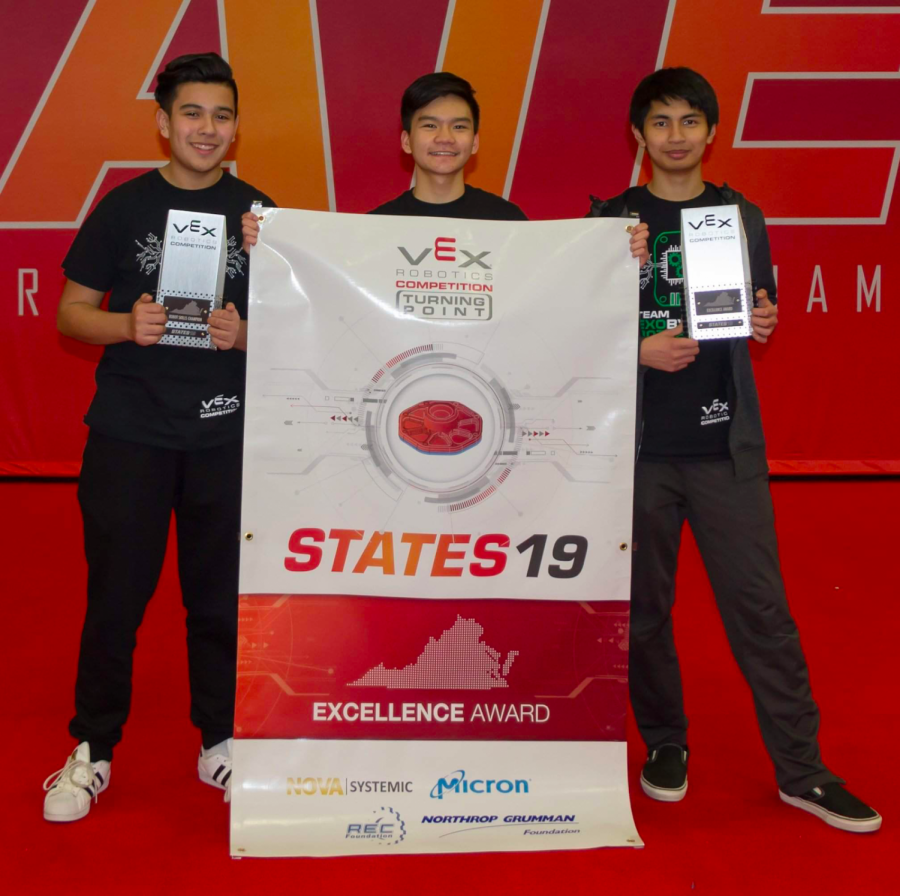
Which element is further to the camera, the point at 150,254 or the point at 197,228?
the point at 150,254

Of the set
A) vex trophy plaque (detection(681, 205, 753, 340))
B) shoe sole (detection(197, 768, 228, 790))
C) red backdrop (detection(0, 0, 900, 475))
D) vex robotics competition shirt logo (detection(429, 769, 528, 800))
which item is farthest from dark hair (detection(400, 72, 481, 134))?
red backdrop (detection(0, 0, 900, 475))

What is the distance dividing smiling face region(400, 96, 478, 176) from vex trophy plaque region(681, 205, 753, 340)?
1.85 ft

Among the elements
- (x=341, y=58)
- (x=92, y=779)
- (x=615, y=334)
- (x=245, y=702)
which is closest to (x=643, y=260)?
(x=615, y=334)

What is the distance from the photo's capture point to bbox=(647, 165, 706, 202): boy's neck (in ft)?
7.31

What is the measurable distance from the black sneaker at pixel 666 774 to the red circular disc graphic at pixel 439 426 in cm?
92

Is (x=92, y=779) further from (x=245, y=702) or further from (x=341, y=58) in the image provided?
(x=341, y=58)

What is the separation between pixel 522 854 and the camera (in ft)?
6.42

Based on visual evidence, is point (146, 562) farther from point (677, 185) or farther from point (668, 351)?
point (677, 185)

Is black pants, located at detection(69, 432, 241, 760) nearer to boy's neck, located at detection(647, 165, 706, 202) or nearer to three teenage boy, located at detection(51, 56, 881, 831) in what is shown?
three teenage boy, located at detection(51, 56, 881, 831)

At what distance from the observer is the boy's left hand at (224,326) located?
6.70ft

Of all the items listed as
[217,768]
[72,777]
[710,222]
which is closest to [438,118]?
[710,222]

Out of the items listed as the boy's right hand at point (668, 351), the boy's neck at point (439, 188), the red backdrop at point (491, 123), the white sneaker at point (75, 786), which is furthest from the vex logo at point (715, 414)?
the red backdrop at point (491, 123)

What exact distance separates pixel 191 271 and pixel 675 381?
1.10 meters

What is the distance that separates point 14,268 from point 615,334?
3989 mm
